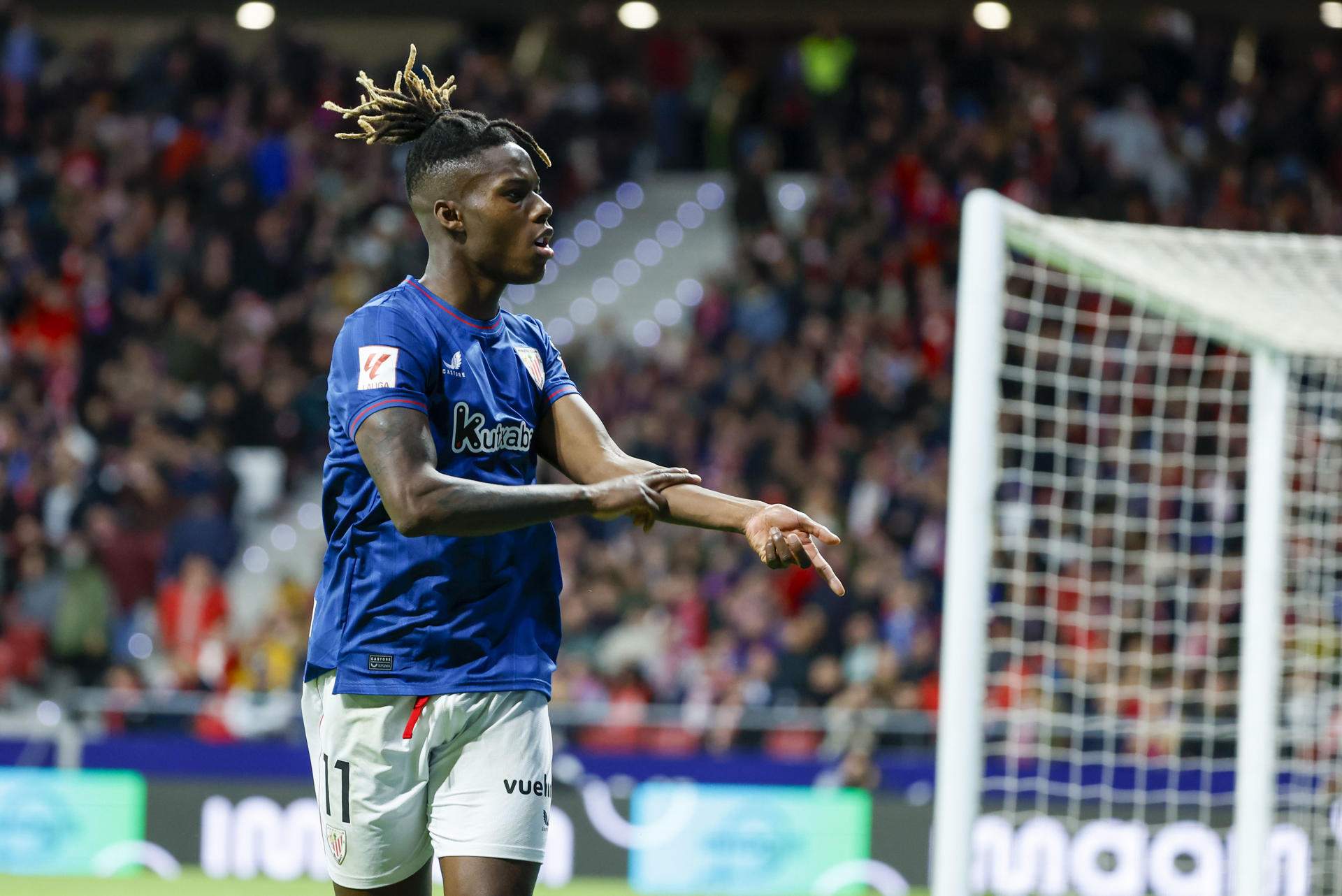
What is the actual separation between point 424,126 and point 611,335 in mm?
11018

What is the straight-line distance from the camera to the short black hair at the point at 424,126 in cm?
370

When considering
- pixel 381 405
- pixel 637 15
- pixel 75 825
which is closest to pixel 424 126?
pixel 381 405

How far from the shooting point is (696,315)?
1512cm

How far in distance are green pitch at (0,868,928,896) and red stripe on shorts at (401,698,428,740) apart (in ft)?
20.3

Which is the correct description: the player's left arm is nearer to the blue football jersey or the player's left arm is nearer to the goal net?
the blue football jersey

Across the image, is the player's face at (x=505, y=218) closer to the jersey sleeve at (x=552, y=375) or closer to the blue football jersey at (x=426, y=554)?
the blue football jersey at (x=426, y=554)

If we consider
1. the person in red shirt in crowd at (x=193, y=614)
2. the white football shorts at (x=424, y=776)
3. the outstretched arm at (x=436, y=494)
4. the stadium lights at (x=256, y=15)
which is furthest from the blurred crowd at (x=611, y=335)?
the outstretched arm at (x=436, y=494)

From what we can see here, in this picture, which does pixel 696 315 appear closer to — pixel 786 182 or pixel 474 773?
pixel 786 182

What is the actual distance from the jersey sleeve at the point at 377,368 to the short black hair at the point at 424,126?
0.36 metres

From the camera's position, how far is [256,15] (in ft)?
60.4

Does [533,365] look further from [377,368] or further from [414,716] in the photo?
[414,716]

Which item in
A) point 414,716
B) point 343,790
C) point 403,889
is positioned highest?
point 414,716

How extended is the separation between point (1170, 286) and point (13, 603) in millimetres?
9093

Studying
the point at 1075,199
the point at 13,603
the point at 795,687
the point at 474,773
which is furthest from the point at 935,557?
the point at 474,773
